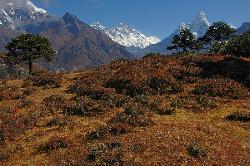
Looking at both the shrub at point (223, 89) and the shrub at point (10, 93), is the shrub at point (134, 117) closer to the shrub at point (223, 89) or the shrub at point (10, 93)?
the shrub at point (223, 89)

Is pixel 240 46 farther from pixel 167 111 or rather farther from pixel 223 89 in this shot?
pixel 167 111

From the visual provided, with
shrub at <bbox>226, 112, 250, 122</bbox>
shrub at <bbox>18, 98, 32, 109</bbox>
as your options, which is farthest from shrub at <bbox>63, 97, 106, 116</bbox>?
shrub at <bbox>226, 112, 250, 122</bbox>

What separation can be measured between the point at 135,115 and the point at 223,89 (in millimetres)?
9621

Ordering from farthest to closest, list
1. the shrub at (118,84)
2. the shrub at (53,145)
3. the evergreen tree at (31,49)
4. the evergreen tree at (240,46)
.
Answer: the evergreen tree at (31,49)
the evergreen tree at (240,46)
the shrub at (118,84)
the shrub at (53,145)

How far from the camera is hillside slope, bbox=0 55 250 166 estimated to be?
2559cm

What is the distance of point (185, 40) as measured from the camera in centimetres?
11988

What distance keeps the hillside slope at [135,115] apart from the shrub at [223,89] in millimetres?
Result: 81

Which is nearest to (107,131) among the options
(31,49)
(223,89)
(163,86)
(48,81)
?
(163,86)

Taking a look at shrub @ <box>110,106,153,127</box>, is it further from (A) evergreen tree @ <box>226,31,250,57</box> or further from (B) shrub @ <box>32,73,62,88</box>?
(A) evergreen tree @ <box>226,31,250,57</box>

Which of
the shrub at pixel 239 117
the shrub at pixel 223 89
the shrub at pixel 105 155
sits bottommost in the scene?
the shrub at pixel 105 155

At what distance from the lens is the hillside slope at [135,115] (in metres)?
25.6

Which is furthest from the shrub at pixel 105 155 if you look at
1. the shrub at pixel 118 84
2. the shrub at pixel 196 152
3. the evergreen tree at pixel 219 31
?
the evergreen tree at pixel 219 31

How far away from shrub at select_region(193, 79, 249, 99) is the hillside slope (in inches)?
3.2

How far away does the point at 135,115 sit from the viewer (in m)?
31.4
